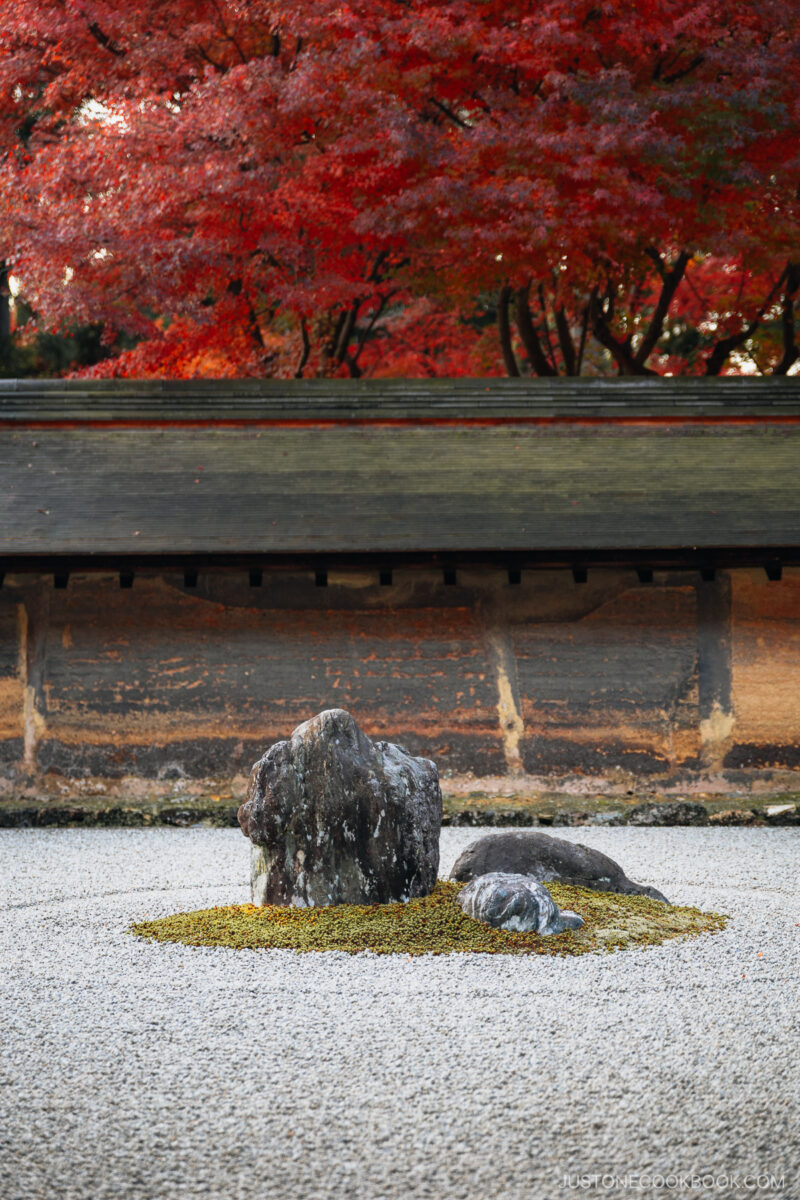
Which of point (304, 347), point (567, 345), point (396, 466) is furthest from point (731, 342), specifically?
point (396, 466)

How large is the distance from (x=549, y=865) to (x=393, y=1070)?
244cm

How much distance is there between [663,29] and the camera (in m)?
10.7

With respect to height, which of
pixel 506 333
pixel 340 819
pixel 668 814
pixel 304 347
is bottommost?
pixel 668 814

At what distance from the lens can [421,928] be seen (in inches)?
185

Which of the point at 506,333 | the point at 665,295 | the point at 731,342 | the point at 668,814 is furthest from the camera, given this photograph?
the point at 506,333

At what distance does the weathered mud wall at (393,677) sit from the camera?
9.16m

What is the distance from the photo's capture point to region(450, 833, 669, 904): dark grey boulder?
17.7 ft

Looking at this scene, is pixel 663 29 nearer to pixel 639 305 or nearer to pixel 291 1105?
pixel 639 305

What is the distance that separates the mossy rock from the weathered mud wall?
3966 millimetres

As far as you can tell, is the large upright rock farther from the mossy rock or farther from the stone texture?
the stone texture

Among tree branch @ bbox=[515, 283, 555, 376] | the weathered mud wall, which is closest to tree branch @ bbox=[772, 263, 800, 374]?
tree branch @ bbox=[515, 283, 555, 376]

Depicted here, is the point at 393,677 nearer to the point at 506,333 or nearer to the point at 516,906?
the point at 516,906

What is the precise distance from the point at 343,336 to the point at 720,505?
20.5ft

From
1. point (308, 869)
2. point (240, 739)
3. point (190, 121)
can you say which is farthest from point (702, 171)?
point (308, 869)
